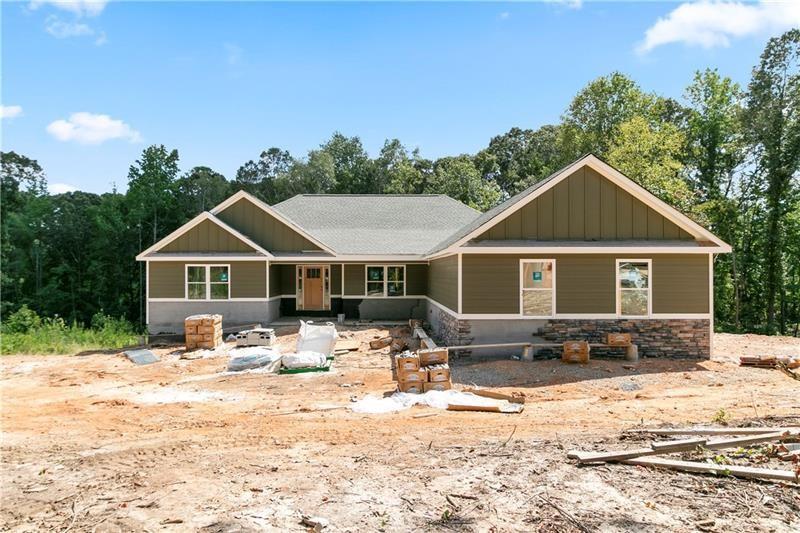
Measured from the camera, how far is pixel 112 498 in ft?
16.5

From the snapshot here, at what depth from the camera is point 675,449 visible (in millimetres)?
5789

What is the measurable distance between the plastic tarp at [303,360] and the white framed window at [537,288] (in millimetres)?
5647

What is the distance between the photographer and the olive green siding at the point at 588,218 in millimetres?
13547

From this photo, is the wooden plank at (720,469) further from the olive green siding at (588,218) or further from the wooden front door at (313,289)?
the wooden front door at (313,289)

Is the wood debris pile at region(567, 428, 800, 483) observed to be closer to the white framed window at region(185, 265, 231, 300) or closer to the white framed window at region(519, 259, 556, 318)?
the white framed window at region(519, 259, 556, 318)

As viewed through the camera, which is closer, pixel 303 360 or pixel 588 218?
pixel 303 360

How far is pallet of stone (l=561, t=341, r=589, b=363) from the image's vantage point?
493 inches

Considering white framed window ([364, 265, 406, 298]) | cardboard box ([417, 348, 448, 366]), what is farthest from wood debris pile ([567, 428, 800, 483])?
white framed window ([364, 265, 406, 298])

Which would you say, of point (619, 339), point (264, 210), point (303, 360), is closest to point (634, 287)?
point (619, 339)

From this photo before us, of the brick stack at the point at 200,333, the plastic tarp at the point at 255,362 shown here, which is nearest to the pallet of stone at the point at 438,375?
the plastic tarp at the point at 255,362

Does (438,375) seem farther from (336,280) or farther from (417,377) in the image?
(336,280)

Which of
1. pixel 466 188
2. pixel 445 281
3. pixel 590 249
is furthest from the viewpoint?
pixel 466 188

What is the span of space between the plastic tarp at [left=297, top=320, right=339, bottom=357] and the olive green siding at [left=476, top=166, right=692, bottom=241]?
555cm

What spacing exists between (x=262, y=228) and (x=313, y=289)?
350 centimetres
